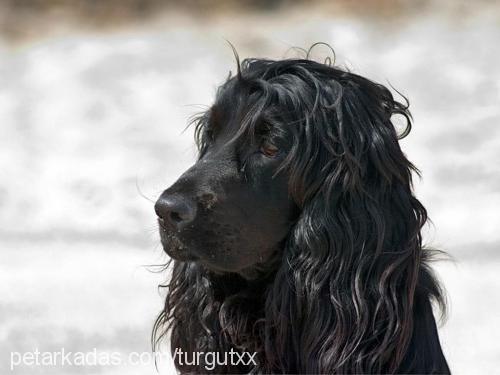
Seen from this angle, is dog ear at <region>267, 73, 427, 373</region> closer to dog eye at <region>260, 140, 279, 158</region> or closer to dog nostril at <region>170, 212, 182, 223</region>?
dog eye at <region>260, 140, 279, 158</region>

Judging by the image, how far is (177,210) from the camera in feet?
9.64

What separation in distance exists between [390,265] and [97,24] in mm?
3804

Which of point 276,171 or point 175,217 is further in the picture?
point 276,171

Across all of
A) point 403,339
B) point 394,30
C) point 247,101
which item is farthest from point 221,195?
point 394,30

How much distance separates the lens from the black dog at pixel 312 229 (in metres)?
3.00

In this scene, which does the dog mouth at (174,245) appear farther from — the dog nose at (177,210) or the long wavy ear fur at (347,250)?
the long wavy ear fur at (347,250)

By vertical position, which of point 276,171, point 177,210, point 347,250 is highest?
point 276,171

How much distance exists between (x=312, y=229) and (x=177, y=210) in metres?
0.44

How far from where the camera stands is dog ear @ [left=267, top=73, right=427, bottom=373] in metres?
3.01

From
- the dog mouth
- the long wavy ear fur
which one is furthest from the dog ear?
the dog mouth

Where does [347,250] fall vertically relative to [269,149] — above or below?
below

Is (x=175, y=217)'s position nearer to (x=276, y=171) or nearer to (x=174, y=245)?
Answer: (x=174, y=245)

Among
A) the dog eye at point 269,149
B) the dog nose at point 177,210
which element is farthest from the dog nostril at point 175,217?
the dog eye at point 269,149

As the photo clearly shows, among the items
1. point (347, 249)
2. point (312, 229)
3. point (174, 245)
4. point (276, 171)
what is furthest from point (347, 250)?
point (174, 245)
